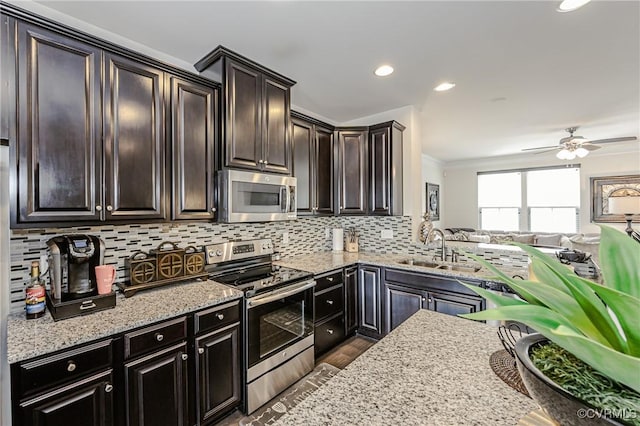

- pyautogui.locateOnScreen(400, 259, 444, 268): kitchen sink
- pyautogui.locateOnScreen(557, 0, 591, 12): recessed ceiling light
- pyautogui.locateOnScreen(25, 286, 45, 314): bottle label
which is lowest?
pyautogui.locateOnScreen(400, 259, 444, 268): kitchen sink

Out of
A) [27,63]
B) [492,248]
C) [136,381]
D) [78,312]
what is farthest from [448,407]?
[492,248]

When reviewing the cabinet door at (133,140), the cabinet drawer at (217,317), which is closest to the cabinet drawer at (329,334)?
the cabinet drawer at (217,317)

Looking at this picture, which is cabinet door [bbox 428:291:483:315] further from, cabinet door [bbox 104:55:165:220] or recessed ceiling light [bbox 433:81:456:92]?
cabinet door [bbox 104:55:165:220]

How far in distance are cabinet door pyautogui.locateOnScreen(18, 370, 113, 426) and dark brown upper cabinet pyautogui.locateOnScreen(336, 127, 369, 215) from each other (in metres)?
2.58

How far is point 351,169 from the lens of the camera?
3.38 meters

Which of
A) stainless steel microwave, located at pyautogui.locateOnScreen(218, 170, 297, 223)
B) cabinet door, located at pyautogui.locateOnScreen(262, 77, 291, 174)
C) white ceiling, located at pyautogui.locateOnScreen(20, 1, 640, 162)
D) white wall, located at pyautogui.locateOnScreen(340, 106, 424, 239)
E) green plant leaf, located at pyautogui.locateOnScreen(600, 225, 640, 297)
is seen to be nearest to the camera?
green plant leaf, located at pyautogui.locateOnScreen(600, 225, 640, 297)

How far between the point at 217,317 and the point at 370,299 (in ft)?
5.98

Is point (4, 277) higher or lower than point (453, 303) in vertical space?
higher

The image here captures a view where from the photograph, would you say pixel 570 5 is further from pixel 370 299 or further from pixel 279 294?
pixel 370 299

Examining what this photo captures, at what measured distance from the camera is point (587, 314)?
0.49m

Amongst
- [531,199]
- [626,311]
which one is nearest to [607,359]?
[626,311]

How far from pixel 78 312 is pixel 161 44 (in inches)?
74.0

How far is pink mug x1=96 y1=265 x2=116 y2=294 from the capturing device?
5.13ft

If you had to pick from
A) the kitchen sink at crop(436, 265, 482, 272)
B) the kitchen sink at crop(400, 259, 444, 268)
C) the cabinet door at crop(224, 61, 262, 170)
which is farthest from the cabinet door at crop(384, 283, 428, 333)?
the cabinet door at crop(224, 61, 262, 170)
